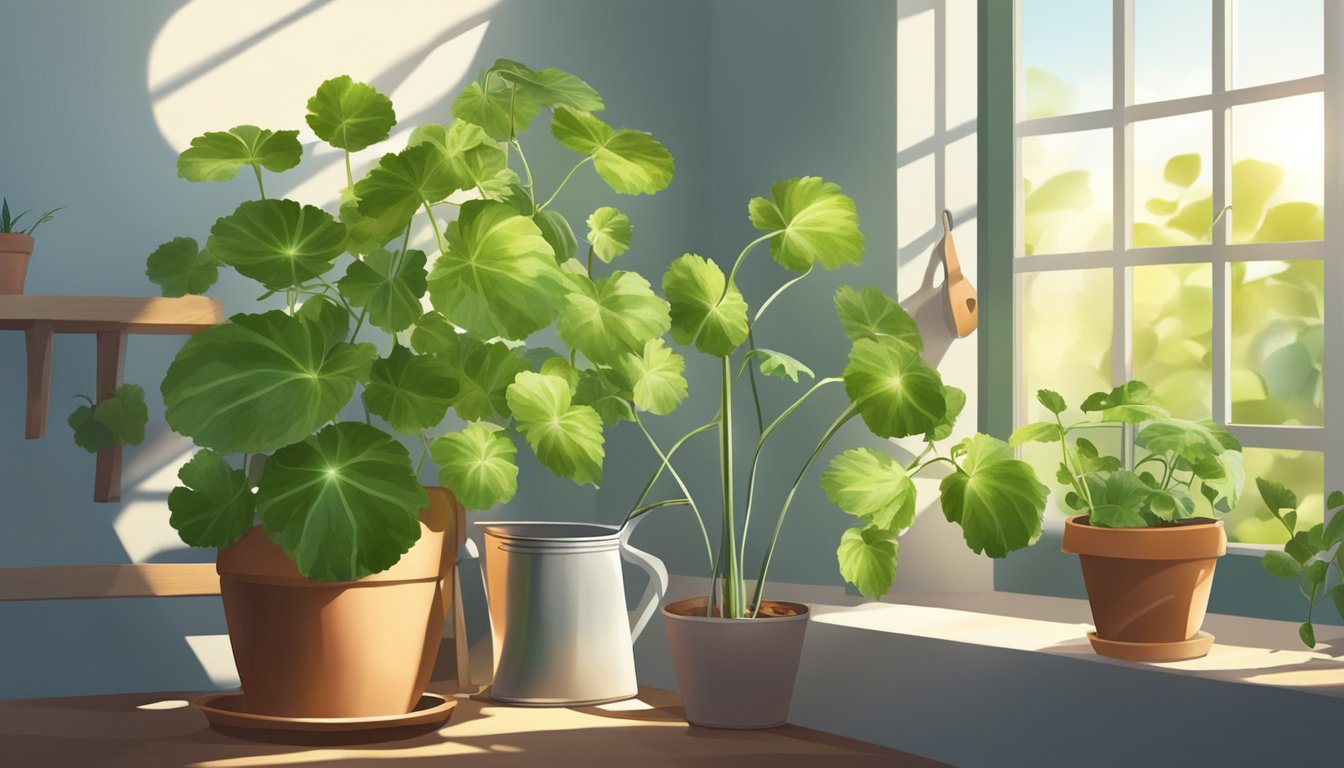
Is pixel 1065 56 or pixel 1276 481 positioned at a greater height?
pixel 1065 56

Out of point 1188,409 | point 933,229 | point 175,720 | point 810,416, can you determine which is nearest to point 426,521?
point 175,720

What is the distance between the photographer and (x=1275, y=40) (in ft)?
5.64

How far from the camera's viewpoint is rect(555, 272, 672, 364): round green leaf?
4.79 ft

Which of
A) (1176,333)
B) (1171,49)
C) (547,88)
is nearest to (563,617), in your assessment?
(547,88)

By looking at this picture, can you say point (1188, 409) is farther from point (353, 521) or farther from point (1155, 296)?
point (353, 521)

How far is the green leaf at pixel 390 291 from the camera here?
137cm

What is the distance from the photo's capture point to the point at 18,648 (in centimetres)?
168

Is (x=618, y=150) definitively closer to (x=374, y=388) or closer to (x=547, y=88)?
(x=547, y=88)

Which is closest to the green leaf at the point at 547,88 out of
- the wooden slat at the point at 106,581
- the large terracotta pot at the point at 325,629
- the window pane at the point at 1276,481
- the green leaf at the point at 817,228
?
the green leaf at the point at 817,228

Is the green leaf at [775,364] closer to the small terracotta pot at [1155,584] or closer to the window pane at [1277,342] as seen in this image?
the small terracotta pot at [1155,584]

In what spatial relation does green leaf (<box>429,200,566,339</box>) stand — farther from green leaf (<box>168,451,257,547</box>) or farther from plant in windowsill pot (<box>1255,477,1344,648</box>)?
plant in windowsill pot (<box>1255,477,1344,648</box>)

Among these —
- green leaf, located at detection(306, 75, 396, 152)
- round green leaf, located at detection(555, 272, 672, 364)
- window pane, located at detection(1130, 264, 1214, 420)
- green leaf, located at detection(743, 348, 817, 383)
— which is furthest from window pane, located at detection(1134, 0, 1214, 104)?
green leaf, located at detection(306, 75, 396, 152)

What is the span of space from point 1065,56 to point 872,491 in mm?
850

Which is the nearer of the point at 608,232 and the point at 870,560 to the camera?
the point at 870,560
